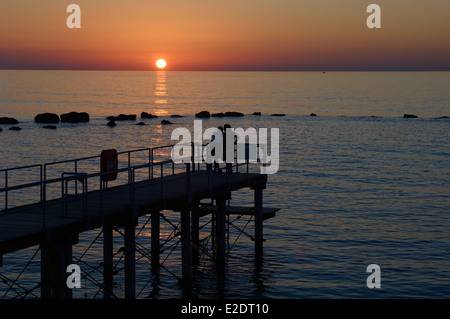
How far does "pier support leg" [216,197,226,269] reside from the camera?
94.2 feet

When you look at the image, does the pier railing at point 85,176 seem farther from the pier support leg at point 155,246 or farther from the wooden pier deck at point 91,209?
the pier support leg at point 155,246

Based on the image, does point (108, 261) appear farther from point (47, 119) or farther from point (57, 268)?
point (47, 119)

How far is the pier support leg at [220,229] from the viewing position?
2870cm

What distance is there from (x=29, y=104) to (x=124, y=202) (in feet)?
544

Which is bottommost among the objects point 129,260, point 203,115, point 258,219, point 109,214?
point 129,260

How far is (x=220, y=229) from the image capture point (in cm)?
2900

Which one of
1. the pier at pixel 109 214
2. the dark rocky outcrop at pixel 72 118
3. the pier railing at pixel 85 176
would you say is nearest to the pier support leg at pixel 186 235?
the pier at pixel 109 214

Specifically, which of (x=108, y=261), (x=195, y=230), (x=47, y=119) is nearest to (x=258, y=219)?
(x=195, y=230)

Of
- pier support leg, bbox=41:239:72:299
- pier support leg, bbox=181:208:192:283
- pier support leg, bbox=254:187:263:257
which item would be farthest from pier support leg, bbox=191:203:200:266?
pier support leg, bbox=41:239:72:299

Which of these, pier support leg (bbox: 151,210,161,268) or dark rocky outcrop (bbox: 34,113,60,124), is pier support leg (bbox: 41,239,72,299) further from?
dark rocky outcrop (bbox: 34,113,60,124)

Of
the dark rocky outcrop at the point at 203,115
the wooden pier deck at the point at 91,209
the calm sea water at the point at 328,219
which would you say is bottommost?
the calm sea water at the point at 328,219

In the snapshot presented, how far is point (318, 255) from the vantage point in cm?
3241
